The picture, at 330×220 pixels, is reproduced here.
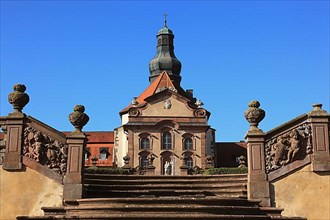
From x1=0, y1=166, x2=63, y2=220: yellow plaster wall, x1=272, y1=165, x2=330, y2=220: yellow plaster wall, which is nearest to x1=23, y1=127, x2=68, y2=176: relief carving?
x1=0, y1=166, x2=63, y2=220: yellow plaster wall

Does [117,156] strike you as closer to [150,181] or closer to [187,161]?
[187,161]

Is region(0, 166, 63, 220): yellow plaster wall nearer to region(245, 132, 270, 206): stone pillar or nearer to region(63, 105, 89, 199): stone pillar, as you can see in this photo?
region(63, 105, 89, 199): stone pillar

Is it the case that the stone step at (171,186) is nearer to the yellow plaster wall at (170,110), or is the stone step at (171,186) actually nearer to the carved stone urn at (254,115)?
the carved stone urn at (254,115)

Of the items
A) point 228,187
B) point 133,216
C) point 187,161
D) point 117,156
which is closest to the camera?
point 133,216

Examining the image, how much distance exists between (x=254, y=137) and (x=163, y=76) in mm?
54145

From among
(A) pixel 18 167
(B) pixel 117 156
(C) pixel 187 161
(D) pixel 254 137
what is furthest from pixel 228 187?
(B) pixel 117 156

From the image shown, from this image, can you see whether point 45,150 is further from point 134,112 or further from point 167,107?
point 167,107

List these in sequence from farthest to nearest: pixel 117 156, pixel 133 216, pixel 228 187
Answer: pixel 117 156 < pixel 228 187 < pixel 133 216

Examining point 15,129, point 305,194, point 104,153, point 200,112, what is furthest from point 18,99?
point 104,153

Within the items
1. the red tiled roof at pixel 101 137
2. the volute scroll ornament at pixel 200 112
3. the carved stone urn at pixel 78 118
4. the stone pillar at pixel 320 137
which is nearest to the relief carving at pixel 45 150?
the carved stone urn at pixel 78 118

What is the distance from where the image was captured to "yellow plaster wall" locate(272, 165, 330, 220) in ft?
45.3

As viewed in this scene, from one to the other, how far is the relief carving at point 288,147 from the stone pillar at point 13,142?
6.62 metres

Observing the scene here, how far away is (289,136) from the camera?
14.4 metres

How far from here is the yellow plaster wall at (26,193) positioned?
44.4 ft
